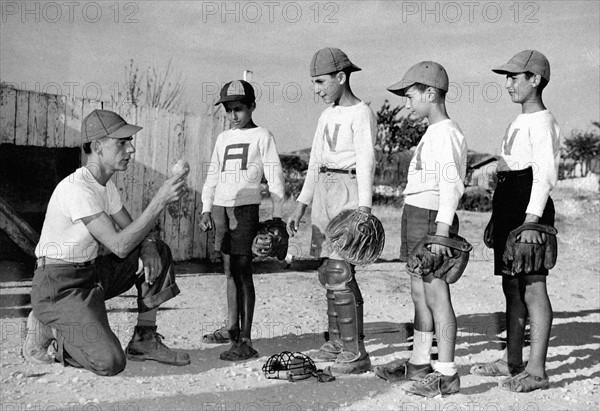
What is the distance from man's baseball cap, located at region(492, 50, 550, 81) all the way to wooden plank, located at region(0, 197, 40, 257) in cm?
572

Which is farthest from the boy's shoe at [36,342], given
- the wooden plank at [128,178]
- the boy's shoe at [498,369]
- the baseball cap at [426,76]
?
the wooden plank at [128,178]

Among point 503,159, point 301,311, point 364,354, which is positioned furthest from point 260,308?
point 503,159

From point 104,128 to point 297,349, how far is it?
2.30m

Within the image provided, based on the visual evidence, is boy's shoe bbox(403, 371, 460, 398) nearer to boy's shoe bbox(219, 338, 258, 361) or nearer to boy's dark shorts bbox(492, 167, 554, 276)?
boy's dark shorts bbox(492, 167, 554, 276)

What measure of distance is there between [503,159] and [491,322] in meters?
2.56

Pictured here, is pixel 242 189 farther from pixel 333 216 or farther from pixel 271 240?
pixel 333 216

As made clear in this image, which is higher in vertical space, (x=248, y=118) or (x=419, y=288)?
(x=248, y=118)

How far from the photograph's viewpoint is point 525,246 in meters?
4.35

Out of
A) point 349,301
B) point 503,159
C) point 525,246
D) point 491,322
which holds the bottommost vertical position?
point 491,322

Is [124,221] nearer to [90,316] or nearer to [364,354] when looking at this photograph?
[90,316]

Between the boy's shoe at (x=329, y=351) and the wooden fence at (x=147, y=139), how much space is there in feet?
16.0

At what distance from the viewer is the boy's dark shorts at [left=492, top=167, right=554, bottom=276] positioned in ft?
14.9

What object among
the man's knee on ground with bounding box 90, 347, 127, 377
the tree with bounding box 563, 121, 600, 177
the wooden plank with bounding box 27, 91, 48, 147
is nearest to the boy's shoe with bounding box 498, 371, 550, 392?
the man's knee on ground with bounding box 90, 347, 127, 377

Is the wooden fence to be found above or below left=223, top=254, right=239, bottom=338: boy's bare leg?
above
